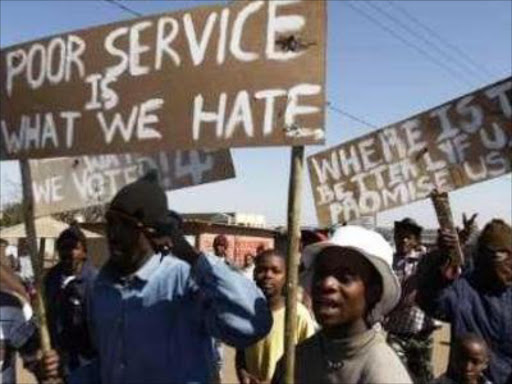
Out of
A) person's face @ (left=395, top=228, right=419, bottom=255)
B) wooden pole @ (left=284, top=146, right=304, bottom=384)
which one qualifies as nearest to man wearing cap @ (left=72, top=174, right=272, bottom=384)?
wooden pole @ (left=284, top=146, right=304, bottom=384)

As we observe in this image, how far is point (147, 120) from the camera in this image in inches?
131

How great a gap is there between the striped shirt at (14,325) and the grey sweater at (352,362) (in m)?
1.62

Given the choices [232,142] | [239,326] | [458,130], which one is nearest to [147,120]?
[232,142]

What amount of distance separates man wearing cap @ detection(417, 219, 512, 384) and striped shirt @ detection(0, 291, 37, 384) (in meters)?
1.82

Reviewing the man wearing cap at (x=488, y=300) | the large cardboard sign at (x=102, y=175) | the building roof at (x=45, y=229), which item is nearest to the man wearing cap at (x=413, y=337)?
the man wearing cap at (x=488, y=300)

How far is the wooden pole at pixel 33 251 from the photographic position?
3.42 meters

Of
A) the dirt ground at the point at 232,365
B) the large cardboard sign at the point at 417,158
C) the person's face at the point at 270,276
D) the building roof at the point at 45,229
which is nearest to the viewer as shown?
the person's face at the point at 270,276

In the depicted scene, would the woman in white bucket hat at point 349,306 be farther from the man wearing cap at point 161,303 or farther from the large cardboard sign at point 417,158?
the large cardboard sign at point 417,158

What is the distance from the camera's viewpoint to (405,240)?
24.0 ft

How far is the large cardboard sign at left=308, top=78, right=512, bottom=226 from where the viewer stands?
16.3 ft

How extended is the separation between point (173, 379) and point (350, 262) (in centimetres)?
64

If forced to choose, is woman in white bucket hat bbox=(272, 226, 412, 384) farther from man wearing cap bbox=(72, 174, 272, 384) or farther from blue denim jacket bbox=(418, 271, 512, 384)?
blue denim jacket bbox=(418, 271, 512, 384)

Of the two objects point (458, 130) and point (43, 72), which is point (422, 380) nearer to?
point (458, 130)

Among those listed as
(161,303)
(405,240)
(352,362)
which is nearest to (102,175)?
(161,303)
